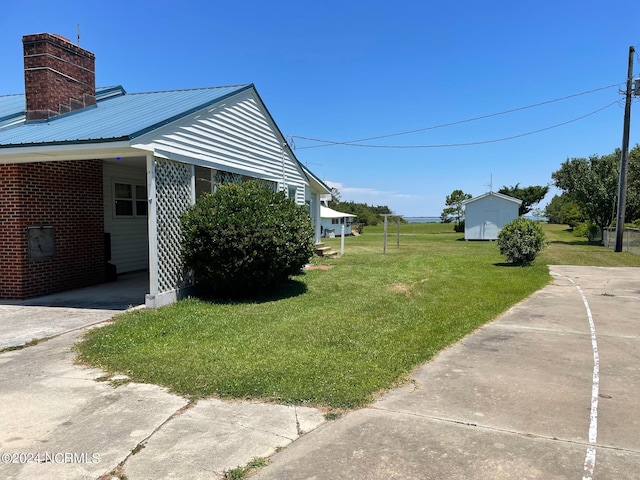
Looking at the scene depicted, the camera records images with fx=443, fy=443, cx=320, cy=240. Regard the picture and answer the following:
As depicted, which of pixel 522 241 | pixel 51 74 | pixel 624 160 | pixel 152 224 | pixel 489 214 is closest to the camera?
pixel 152 224

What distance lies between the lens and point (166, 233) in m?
8.20

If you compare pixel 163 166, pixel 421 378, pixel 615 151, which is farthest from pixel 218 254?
pixel 615 151

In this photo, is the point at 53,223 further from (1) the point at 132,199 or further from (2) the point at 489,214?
(2) the point at 489,214

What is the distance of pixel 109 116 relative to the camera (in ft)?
30.2

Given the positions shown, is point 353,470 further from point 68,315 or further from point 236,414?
point 68,315

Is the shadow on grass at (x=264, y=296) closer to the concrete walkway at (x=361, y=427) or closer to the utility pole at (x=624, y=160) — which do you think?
the concrete walkway at (x=361, y=427)

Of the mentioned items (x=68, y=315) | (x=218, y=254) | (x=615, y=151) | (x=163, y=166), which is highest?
(x=615, y=151)

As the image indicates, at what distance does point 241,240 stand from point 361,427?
5.03 meters

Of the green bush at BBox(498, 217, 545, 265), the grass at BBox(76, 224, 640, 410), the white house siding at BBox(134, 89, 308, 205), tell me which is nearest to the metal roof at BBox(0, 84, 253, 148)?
the white house siding at BBox(134, 89, 308, 205)

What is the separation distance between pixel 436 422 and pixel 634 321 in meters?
5.95

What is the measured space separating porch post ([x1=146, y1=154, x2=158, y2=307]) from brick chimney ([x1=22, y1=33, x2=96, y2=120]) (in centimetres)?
374

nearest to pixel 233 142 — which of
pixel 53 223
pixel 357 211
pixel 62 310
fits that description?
pixel 53 223

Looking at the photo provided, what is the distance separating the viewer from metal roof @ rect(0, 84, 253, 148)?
7.56 meters

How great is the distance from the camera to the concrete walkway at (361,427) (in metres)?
2.97
